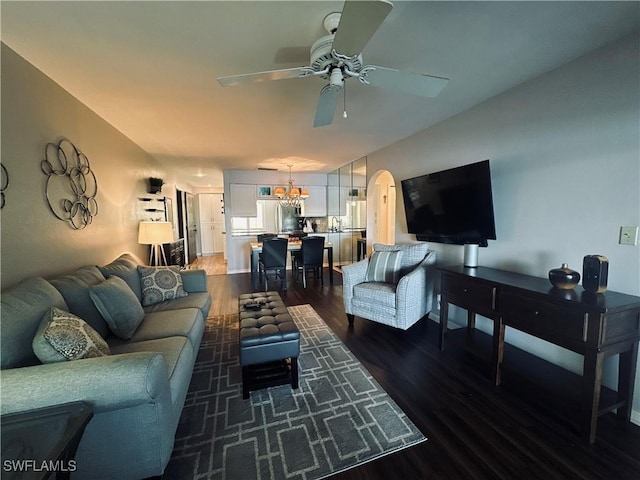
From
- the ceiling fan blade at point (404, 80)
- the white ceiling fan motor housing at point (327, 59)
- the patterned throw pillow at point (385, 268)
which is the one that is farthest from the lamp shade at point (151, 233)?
the ceiling fan blade at point (404, 80)

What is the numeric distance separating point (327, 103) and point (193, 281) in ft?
7.72

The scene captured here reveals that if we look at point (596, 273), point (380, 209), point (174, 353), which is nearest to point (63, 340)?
point (174, 353)

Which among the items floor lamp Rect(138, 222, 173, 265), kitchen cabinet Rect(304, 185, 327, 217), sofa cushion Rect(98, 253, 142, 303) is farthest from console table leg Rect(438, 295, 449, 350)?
kitchen cabinet Rect(304, 185, 327, 217)

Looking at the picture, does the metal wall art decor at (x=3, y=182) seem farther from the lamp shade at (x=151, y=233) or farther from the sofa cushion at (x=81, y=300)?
the lamp shade at (x=151, y=233)

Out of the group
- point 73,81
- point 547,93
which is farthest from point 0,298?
point 547,93

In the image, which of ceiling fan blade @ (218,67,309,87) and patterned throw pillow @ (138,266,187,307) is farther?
patterned throw pillow @ (138,266,187,307)

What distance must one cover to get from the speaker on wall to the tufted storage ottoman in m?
1.91

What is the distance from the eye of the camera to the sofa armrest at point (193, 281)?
2.95 meters

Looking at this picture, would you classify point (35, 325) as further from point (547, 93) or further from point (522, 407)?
point (547, 93)

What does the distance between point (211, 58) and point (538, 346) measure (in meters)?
3.40

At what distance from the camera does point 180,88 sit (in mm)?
2203

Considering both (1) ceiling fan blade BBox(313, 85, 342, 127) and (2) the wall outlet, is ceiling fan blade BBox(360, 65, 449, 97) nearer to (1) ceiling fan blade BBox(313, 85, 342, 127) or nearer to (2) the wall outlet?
(1) ceiling fan blade BBox(313, 85, 342, 127)

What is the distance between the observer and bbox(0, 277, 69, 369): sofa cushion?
1.21m

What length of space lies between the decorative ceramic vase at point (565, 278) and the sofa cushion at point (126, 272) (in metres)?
3.29
